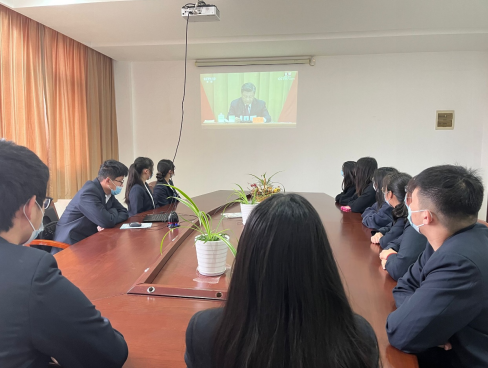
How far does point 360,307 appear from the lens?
45.7 inches

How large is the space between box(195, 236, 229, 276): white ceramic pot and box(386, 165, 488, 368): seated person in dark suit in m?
0.67

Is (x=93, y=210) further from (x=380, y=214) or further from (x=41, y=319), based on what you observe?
(x=380, y=214)

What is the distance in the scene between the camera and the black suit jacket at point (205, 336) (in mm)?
700

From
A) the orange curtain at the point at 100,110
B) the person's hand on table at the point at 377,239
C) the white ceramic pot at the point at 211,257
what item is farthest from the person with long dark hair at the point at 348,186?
the orange curtain at the point at 100,110

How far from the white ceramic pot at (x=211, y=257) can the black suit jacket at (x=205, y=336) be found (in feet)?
1.99

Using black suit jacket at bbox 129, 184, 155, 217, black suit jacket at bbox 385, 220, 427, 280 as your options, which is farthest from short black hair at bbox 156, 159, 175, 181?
black suit jacket at bbox 385, 220, 427, 280

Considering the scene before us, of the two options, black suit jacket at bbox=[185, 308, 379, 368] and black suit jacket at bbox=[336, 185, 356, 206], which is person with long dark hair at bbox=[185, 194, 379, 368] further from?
black suit jacket at bbox=[336, 185, 356, 206]

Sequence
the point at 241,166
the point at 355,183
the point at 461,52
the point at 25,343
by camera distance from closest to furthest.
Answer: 1. the point at 25,343
2. the point at 355,183
3. the point at 461,52
4. the point at 241,166

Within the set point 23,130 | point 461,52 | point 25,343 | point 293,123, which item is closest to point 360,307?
point 25,343

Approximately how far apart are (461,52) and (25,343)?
5818mm

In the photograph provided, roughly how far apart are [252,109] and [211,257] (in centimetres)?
418

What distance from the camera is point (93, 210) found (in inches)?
88.5

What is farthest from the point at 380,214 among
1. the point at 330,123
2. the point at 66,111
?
the point at 66,111

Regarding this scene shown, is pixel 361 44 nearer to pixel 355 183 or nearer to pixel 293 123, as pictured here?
pixel 293 123
